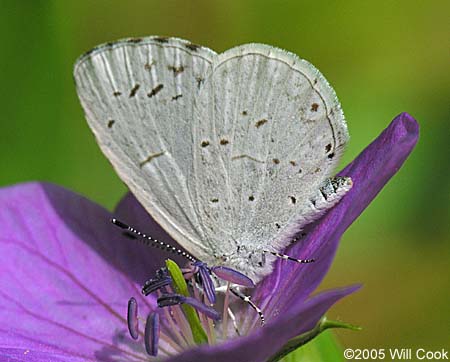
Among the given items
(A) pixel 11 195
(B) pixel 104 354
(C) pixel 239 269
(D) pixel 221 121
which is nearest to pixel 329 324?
(C) pixel 239 269

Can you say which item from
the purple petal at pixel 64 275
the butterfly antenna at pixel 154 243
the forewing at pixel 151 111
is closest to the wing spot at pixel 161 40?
the forewing at pixel 151 111

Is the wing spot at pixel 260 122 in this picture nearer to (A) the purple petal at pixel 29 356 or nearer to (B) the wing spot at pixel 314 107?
(B) the wing spot at pixel 314 107

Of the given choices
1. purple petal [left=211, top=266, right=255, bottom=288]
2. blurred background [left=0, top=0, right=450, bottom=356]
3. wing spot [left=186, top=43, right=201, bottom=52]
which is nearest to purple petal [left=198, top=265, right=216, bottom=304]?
purple petal [left=211, top=266, right=255, bottom=288]

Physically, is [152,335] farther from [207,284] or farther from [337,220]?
[337,220]

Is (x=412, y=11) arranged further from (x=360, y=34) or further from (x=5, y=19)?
(x=5, y=19)

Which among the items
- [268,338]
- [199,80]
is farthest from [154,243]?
[268,338]
